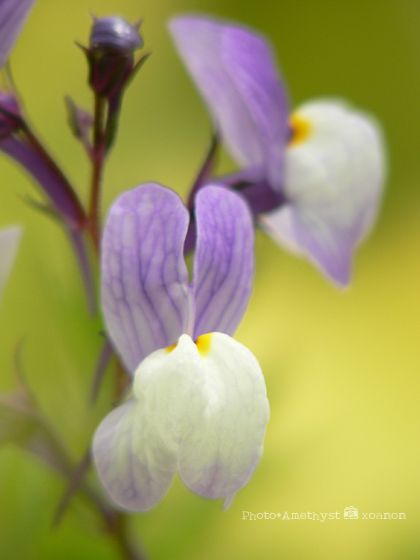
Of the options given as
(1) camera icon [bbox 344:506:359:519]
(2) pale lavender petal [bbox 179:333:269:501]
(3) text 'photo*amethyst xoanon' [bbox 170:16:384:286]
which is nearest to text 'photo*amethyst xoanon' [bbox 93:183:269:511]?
(2) pale lavender petal [bbox 179:333:269:501]

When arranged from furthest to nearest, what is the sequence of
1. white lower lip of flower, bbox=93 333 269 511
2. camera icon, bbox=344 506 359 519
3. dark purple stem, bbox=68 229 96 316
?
camera icon, bbox=344 506 359 519 < dark purple stem, bbox=68 229 96 316 < white lower lip of flower, bbox=93 333 269 511

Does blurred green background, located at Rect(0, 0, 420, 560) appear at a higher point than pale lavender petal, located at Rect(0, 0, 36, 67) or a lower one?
lower

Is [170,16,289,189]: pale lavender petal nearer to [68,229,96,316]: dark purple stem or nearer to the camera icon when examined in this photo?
[68,229,96,316]: dark purple stem

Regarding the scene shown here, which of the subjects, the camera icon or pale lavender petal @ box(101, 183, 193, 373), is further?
the camera icon

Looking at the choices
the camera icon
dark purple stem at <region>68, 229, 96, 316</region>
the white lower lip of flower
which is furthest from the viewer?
the camera icon

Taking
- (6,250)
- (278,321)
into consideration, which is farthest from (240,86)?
(278,321)

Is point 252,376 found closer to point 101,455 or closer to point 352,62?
point 101,455

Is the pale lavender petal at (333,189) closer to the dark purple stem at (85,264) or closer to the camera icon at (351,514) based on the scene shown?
the dark purple stem at (85,264)

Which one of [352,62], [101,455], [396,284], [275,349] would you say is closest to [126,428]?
[101,455]
